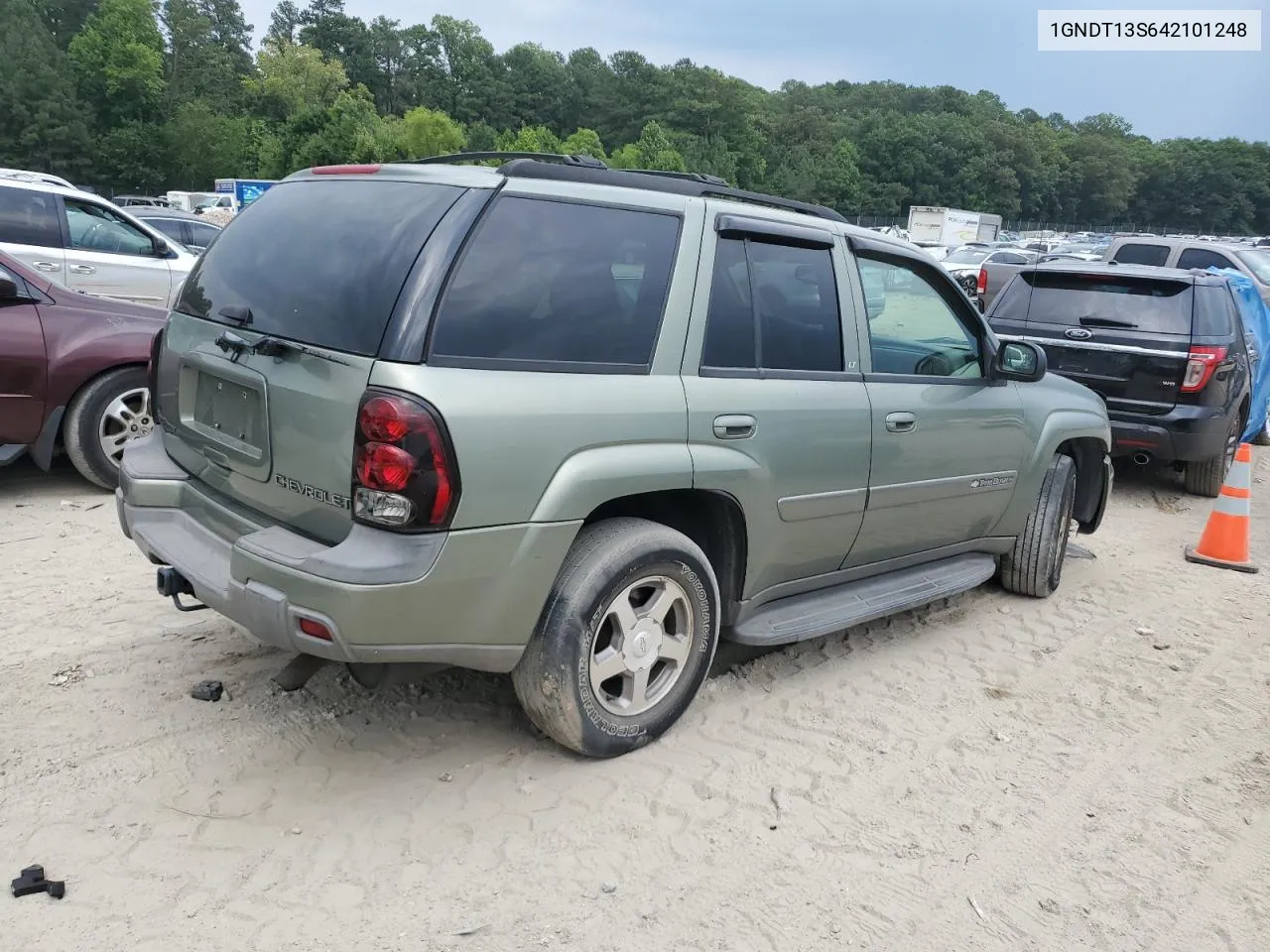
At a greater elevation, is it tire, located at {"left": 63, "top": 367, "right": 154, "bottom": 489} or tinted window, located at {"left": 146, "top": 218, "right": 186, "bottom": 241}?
tinted window, located at {"left": 146, "top": 218, "right": 186, "bottom": 241}

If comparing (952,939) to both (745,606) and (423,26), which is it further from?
(423,26)

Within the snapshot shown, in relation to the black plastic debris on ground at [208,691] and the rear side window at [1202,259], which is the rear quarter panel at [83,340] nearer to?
the black plastic debris on ground at [208,691]

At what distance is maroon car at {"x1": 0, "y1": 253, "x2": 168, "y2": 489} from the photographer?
557cm

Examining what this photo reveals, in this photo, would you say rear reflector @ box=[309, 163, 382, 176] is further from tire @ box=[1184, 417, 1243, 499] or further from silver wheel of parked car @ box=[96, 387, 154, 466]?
tire @ box=[1184, 417, 1243, 499]

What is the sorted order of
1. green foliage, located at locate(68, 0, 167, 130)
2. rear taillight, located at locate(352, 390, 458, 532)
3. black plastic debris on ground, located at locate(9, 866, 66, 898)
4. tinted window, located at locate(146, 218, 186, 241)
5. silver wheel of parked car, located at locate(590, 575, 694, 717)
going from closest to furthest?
black plastic debris on ground, located at locate(9, 866, 66, 898) < rear taillight, located at locate(352, 390, 458, 532) < silver wheel of parked car, located at locate(590, 575, 694, 717) < tinted window, located at locate(146, 218, 186, 241) < green foliage, located at locate(68, 0, 167, 130)

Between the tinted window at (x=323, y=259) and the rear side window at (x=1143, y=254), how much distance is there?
1340 centimetres

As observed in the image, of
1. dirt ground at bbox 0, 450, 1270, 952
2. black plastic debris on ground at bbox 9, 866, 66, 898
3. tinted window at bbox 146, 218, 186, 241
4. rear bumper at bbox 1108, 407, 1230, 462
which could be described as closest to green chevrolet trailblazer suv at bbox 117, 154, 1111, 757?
dirt ground at bbox 0, 450, 1270, 952

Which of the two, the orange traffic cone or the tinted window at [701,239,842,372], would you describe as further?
the orange traffic cone

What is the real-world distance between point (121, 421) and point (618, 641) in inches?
164

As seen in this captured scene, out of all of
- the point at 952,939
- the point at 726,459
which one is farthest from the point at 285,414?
the point at 952,939

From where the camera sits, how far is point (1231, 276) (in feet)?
27.7

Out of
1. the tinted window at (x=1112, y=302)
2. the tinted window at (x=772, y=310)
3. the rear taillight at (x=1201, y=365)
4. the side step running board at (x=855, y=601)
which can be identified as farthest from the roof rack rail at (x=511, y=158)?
the rear taillight at (x=1201, y=365)

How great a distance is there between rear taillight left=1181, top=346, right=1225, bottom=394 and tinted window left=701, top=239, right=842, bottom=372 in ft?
15.4

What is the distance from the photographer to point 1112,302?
7621mm
